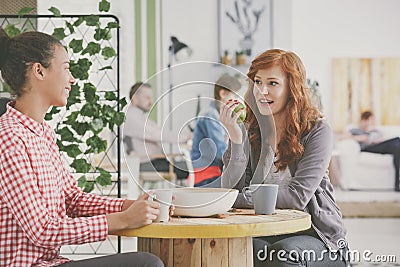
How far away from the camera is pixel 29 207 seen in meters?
1.98

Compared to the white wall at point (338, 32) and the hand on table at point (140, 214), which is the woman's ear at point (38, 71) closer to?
the hand on table at point (140, 214)

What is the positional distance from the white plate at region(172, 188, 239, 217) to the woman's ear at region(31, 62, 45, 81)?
56 centimetres

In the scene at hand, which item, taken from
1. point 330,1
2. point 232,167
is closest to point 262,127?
point 232,167

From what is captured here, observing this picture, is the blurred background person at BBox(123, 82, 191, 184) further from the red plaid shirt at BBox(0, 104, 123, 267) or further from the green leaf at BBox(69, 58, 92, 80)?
the green leaf at BBox(69, 58, 92, 80)

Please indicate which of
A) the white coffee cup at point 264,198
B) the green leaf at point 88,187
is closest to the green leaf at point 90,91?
the green leaf at point 88,187

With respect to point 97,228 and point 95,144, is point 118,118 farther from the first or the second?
point 97,228

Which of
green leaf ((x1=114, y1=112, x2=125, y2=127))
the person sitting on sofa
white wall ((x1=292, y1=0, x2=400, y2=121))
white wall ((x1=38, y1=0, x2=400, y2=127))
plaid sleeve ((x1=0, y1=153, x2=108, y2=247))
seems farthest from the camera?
white wall ((x1=292, y1=0, x2=400, y2=121))

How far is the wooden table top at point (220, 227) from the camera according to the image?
6.70 ft

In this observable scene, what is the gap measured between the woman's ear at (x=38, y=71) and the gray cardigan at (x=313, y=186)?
744mm

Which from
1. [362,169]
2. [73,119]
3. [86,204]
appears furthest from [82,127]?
[362,169]

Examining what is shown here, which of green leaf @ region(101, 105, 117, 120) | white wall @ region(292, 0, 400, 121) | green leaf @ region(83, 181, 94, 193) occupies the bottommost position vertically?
green leaf @ region(83, 181, 94, 193)

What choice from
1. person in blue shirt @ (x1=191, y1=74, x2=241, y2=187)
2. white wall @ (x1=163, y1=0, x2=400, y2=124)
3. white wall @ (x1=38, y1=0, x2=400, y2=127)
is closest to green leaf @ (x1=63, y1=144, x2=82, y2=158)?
person in blue shirt @ (x1=191, y1=74, x2=241, y2=187)

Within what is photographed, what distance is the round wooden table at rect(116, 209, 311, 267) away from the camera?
6.72 feet

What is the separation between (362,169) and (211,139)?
6.56m
